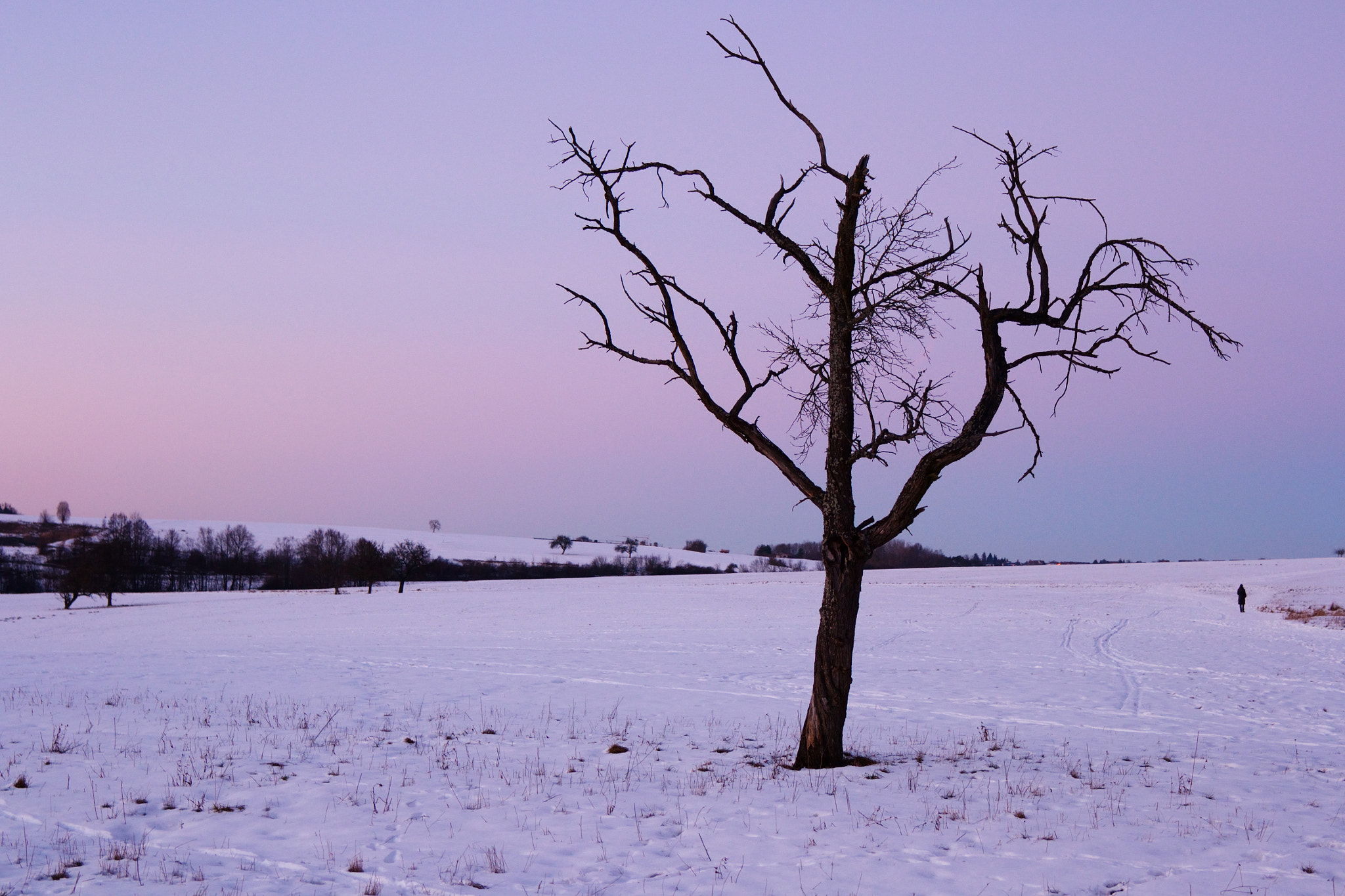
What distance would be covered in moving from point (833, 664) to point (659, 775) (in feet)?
7.19

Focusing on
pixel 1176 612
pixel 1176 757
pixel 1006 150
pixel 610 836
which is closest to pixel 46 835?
pixel 610 836

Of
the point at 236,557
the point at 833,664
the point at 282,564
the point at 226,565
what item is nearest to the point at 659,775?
the point at 833,664

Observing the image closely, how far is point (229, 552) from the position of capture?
427 feet

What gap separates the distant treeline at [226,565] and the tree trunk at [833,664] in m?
72.6

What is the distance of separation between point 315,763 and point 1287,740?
12699 mm

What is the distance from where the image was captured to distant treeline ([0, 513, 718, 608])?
73.4 meters

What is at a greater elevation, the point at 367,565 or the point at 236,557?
the point at 367,565

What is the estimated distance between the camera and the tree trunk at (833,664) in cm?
927

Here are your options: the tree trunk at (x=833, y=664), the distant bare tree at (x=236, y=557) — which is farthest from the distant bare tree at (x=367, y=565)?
the tree trunk at (x=833, y=664)

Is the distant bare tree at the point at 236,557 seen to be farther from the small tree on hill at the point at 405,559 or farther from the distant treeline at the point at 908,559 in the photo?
the distant treeline at the point at 908,559

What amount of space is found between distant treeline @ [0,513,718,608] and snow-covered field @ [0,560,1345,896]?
185 ft

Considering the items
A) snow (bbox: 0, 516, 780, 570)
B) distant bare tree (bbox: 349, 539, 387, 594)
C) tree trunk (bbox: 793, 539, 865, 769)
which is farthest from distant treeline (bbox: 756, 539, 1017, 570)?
tree trunk (bbox: 793, 539, 865, 769)

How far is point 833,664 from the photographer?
30.6 feet

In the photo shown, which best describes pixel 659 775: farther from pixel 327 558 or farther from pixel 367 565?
pixel 327 558
